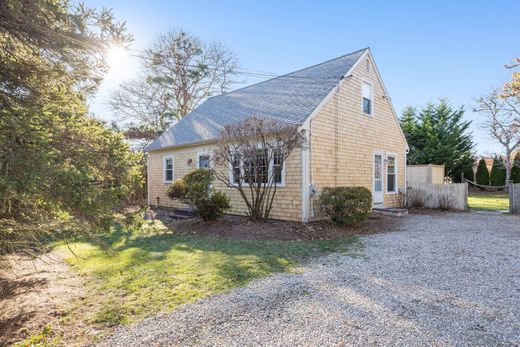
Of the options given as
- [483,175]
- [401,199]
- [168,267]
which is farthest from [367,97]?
[483,175]

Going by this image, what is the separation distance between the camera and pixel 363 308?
10.9 feet

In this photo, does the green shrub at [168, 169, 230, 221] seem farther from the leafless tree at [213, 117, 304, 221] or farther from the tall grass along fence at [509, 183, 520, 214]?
the tall grass along fence at [509, 183, 520, 214]

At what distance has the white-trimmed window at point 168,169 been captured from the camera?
14.4 m

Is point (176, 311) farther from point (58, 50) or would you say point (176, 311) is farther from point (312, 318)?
point (58, 50)

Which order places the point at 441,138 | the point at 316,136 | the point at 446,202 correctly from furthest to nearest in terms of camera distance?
the point at 441,138
the point at 446,202
the point at 316,136

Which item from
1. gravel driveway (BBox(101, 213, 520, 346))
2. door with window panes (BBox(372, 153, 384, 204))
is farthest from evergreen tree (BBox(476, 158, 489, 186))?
gravel driveway (BBox(101, 213, 520, 346))

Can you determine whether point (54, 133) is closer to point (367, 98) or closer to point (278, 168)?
point (278, 168)

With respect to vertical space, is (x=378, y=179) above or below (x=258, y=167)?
below

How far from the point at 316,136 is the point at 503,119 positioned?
83.2ft

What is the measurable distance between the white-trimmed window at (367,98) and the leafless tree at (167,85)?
15096mm

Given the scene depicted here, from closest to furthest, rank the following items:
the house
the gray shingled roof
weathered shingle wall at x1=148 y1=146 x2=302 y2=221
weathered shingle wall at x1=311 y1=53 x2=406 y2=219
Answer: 1. weathered shingle wall at x1=148 y1=146 x2=302 y2=221
2. the house
3. weathered shingle wall at x1=311 y1=53 x2=406 y2=219
4. the gray shingled roof

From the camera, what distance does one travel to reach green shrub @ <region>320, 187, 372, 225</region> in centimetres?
830

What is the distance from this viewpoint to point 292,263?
5.18 metres

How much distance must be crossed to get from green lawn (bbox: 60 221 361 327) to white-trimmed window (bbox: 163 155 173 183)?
21.9 ft
